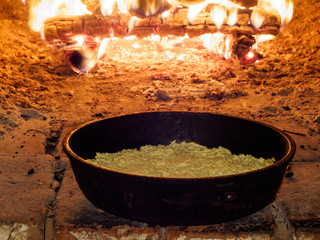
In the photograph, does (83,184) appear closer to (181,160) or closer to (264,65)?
(181,160)

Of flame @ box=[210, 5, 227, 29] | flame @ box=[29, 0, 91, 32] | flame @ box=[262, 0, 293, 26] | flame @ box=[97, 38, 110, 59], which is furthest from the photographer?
flame @ box=[97, 38, 110, 59]

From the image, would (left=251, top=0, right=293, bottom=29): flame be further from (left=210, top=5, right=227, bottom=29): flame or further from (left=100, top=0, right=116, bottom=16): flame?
(left=100, top=0, right=116, bottom=16): flame

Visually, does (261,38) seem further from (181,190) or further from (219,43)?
(181,190)

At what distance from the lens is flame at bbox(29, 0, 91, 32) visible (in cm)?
364

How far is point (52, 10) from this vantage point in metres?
3.67

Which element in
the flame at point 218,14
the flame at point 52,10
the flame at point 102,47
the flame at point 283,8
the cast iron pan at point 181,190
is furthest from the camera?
the flame at point 102,47

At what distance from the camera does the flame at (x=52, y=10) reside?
3.64m

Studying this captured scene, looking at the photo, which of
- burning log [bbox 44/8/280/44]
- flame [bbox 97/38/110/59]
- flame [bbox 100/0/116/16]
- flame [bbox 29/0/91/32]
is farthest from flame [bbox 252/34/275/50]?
flame [bbox 29/0/91/32]

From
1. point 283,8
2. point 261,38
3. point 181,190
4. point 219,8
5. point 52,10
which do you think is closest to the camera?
point 181,190

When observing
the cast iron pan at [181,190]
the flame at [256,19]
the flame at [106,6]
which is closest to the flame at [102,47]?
the flame at [106,6]

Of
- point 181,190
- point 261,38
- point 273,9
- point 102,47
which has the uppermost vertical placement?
point 273,9

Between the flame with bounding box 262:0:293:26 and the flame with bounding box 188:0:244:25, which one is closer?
the flame with bounding box 188:0:244:25

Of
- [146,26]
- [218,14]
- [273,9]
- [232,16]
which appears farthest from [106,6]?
[273,9]

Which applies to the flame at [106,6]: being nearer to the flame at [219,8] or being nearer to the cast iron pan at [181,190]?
the flame at [219,8]
